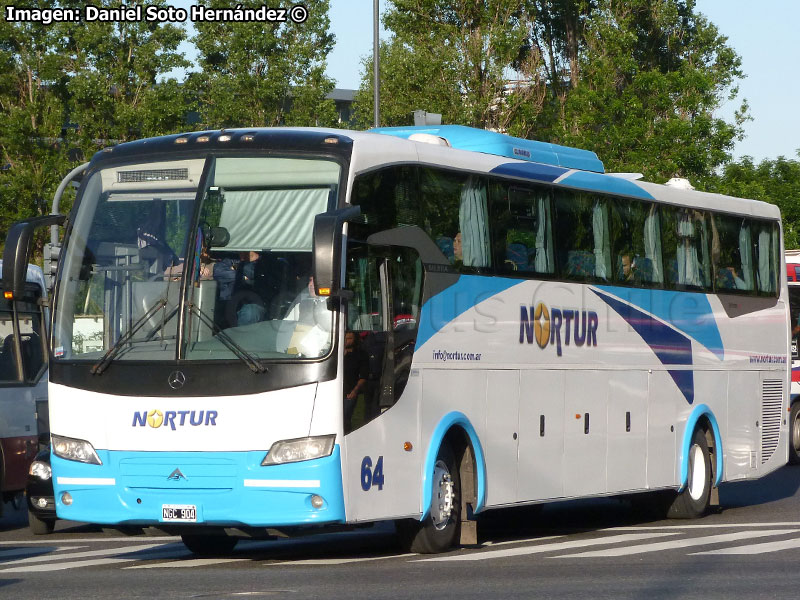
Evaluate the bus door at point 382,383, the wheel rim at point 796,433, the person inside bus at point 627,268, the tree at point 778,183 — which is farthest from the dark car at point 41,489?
the tree at point 778,183

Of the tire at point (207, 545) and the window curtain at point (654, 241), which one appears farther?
the window curtain at point (654, 241)

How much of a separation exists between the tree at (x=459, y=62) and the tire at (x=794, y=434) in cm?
2223

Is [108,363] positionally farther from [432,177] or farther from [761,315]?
[761,315]

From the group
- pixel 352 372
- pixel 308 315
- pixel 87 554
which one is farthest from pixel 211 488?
pixel 87 554

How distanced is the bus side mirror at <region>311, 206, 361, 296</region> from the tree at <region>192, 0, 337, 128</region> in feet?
140

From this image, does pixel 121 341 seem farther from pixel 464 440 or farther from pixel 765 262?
pixel 765 262

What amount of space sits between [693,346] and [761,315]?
7.32 feet

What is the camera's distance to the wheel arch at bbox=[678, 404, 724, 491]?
1786 centimetres

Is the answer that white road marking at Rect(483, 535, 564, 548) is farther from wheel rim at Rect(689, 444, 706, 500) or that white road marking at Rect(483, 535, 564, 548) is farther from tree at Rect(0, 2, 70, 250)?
tree at Rect(0, 2, 70, 250)

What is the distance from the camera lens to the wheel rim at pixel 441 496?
43.1ft

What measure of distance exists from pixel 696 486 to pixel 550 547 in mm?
4771

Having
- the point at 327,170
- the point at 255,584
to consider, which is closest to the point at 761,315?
the point at 327,170

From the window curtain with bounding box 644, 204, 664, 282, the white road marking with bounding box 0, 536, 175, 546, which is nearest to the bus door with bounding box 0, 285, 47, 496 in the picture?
the white road marking with bounding box 0, 536, 175, 546

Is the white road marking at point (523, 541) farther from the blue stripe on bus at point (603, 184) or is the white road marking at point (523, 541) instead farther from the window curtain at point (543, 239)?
the blue stripe on bus at point (603, 184)
